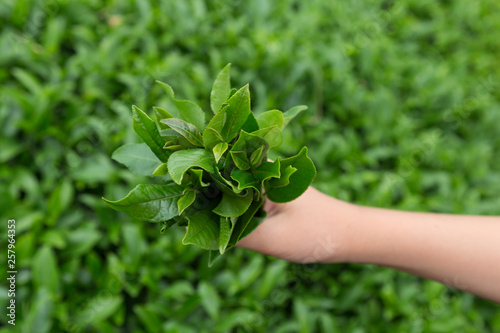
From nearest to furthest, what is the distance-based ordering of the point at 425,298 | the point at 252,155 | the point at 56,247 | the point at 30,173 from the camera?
the point at 252,155, the point at 56,247, the point at 30,173, the point at 425,298

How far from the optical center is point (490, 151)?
8.21ft

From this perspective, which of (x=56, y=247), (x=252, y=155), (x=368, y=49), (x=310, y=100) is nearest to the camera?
(x=252, y=155)

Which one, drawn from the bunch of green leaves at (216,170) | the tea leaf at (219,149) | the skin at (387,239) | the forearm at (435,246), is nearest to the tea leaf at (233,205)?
the bunch of green leaves at (216,170)

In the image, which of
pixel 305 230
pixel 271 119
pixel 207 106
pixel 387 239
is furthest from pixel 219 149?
pixel 207 106

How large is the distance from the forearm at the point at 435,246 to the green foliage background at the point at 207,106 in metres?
0.57

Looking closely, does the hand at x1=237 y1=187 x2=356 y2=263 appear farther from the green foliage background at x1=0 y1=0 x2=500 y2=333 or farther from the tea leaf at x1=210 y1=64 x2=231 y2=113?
the green foliage background at x1=0 y1=0 x2=500 y2=333

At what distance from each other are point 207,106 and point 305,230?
1.10 metres

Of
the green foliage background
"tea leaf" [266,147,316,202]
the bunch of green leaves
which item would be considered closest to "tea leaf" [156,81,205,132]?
the bunch of green leaves

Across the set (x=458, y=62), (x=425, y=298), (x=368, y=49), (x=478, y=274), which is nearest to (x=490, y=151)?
(x=458, y=62)

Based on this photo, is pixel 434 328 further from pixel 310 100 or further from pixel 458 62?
pixel 458 62

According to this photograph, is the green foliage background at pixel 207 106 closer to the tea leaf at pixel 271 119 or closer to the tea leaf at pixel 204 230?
the tea leaf at pixel 204 230

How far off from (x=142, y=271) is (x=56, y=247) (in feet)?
1.17

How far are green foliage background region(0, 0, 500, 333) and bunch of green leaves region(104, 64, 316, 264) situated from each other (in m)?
0.80

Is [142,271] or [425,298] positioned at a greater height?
[142,271]
